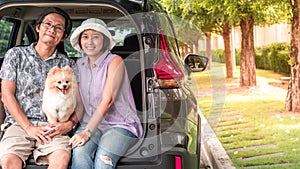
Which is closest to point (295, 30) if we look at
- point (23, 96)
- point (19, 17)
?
point (19, 17)

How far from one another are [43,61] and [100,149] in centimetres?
85

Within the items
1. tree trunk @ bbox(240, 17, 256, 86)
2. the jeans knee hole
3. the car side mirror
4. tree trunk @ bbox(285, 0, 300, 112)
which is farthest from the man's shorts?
Answer: tree trunk @ bbox(240, 17, 256, 86)

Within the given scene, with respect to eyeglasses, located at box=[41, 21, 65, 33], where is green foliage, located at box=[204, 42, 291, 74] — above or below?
below

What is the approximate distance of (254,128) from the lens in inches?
337

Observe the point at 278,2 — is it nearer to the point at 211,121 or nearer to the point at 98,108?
the point at 211,121

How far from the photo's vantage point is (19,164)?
3.37 metres

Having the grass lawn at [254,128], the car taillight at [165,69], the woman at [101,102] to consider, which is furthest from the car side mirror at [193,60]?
the woman at [101,102]

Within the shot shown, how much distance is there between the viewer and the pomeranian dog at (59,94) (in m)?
3.60

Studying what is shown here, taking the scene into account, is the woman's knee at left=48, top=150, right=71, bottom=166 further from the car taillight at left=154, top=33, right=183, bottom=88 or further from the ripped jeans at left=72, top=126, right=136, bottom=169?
the car taillight at left=154, top=33, right=183, bottom=88

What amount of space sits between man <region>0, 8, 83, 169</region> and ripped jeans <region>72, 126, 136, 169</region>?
0.11m

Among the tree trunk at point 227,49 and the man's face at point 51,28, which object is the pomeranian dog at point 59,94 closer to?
the man's face at point 51,28

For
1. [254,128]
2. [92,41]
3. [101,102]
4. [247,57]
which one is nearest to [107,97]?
[101,102]

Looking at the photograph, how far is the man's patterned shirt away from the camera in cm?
371

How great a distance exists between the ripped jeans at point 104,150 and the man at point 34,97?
110 mm
